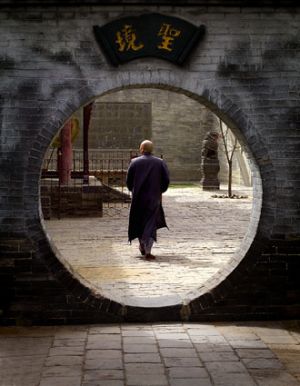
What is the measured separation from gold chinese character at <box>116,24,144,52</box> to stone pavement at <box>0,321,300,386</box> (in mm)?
2510

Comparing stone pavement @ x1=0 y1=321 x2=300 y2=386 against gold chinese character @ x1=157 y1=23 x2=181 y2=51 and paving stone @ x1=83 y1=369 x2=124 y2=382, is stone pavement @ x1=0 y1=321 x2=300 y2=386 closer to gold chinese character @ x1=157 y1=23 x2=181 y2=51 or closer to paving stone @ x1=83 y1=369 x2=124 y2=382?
paving stone @ x1=83 y1=369 x2=124 y2=382

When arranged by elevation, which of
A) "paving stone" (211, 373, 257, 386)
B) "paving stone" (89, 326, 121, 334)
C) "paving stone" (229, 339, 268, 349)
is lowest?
"paving stone" (211, 373, 257, 386)

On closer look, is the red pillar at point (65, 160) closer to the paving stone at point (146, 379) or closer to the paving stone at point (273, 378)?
the paving stone at point (146, 379)

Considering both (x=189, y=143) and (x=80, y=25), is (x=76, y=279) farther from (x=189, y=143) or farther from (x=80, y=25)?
(x=189, y=143)

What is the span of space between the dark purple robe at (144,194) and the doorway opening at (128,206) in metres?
0.47

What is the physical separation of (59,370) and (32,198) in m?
1.71

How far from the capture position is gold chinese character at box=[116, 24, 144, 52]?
550 cm

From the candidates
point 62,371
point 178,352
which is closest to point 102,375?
point 62,371

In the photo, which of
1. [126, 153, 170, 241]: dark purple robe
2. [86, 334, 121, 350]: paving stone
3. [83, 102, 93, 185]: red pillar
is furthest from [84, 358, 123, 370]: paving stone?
[83, 102, 93, 185]: red pillar

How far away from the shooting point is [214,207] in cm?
1691

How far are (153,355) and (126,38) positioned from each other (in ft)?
8.98

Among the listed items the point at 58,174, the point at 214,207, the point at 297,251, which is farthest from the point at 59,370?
the point at 214,207

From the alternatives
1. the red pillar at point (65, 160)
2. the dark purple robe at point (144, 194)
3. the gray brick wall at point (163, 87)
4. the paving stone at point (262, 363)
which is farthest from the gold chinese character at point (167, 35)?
the red pillar at point (65, 160)

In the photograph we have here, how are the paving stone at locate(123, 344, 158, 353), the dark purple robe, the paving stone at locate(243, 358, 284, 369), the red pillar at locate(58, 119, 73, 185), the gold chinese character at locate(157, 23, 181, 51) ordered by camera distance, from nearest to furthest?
1. the paving stone at locate(243, 358, 284, 369)
2. the paving stone at locate(123, 344, 158, 353)
3. the gold chinese character at locate(157, 23, 181, 51)
4. the dark purple robe
5. the red pillar at locate(58, 119, 73, 185)
